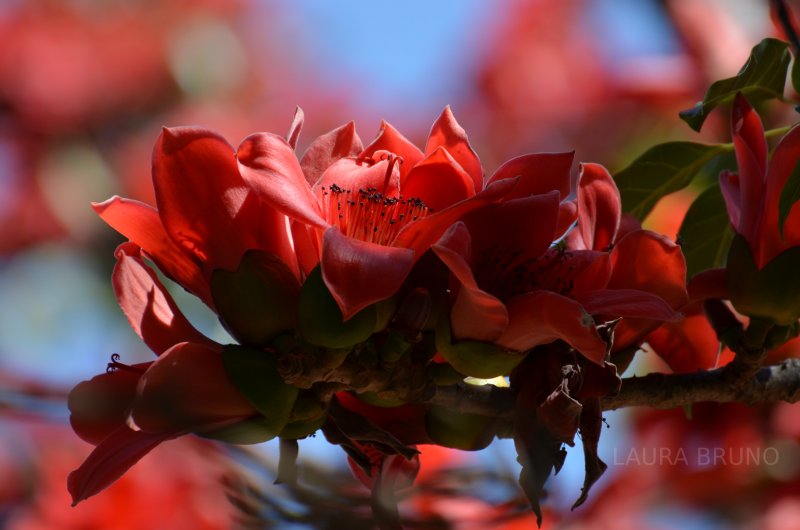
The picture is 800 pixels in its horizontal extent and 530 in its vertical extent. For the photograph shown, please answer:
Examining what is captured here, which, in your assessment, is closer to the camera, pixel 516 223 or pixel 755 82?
pixel 516 223

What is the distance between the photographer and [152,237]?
52cm

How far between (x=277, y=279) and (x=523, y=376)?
0.45ft

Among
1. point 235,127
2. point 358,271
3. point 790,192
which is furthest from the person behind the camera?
point 235,127

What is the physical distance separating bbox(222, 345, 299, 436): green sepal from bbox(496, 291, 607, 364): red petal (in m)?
0.11

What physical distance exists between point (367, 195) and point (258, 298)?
83 mm

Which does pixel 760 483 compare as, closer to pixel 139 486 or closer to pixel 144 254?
pixel 139 486

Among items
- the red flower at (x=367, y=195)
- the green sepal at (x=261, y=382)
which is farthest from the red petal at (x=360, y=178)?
the green sepal at (x=261, y=382)

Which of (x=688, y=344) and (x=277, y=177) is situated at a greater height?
(x=277, y=177)

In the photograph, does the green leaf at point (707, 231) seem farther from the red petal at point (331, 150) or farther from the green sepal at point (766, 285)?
the red petal at point (331, 150)

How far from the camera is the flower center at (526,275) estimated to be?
515mm

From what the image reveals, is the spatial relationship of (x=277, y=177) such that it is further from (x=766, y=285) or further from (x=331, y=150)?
(x=766, y=285)

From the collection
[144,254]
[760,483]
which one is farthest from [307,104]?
[144,254]

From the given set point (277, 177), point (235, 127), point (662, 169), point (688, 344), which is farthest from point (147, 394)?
point (235, 127)

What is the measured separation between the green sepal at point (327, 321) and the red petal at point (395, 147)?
0.38 ft
